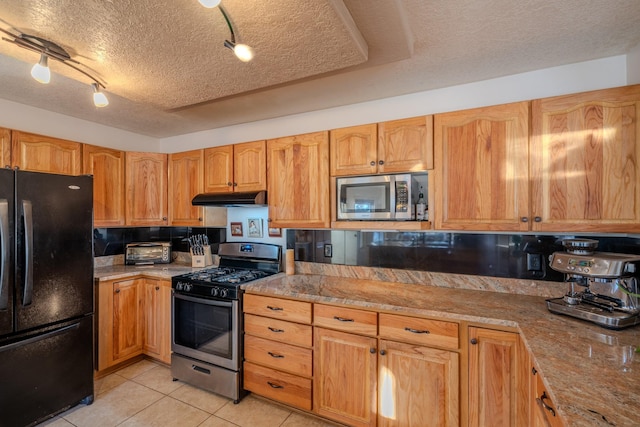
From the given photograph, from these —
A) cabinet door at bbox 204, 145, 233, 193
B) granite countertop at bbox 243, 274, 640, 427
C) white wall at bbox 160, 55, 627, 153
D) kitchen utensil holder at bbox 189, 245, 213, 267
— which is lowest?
granite countertop at bbox 243, 274, 640, 427

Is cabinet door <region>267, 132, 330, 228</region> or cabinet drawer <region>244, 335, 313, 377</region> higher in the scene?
cabinet door <region>267, 132, 330, 228</region>

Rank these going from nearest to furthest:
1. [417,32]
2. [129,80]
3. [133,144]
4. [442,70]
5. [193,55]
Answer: [193,55]
[417,32]
[129,80]
[442,70]
[133,144]

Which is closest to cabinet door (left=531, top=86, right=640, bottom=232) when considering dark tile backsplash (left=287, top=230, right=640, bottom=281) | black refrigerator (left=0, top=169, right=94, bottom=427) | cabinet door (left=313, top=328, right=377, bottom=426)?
dark tile backsplash (left=287, top=230, right=640, bottom=281)

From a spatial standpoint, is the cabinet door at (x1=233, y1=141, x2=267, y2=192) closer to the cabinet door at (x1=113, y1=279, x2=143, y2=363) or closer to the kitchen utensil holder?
the kitchen utensil holder

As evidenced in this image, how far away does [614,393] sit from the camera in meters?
0.90

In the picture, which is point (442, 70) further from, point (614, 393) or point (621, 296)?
point (614, 393)

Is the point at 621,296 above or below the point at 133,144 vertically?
below

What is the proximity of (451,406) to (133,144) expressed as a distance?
4000 mm

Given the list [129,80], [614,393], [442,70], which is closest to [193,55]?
[129,80]

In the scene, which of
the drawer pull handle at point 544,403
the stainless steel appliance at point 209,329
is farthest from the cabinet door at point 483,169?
the stainless steel appliance at point 209,329

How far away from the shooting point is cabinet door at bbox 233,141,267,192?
2.56 metres

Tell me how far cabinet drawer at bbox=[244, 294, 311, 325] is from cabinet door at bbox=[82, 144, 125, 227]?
1.81 metres

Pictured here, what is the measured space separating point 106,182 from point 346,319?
108 inches

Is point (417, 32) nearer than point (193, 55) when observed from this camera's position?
No
